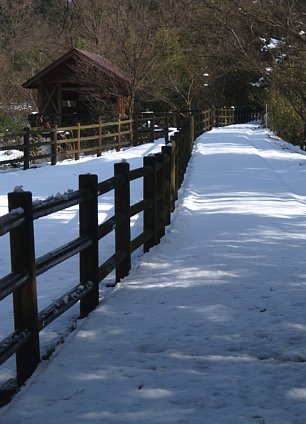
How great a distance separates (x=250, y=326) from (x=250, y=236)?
364 centimetres

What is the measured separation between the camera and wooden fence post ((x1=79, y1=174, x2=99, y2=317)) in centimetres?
490

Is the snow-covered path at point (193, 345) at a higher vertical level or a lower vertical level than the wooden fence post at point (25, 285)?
lower

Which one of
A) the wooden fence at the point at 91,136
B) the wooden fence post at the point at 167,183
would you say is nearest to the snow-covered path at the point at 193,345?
the wooden fence post at the point at 167,183

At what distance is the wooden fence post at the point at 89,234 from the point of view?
490 cm

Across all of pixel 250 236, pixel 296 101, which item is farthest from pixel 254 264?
pixel 296 101

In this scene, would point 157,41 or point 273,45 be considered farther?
point 157,41

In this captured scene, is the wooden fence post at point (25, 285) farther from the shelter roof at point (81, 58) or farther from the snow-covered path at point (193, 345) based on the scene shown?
the shelter roof at point (81, 58)

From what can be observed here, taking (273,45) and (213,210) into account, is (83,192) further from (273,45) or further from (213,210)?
(273,45)

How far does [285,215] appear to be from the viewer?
9.91 metres

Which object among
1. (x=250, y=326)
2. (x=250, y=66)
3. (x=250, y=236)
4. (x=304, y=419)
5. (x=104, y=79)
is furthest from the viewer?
(x=104, y=79)

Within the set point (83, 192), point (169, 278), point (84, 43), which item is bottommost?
point (169, 278)

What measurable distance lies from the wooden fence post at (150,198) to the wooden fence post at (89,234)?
240 centimetres

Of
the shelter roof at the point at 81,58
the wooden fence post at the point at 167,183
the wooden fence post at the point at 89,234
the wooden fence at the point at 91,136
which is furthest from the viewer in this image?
the shelter roof at the point at 81,58

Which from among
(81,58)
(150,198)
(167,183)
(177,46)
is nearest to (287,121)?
(81,58)
